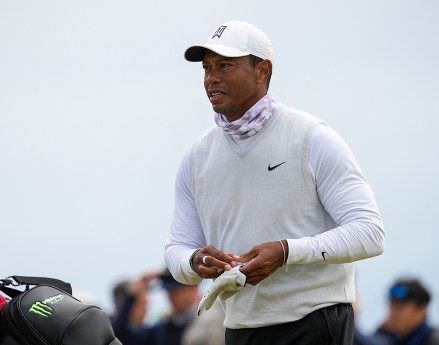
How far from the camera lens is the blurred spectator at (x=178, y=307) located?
7.29 m

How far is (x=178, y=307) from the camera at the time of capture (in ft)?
24.0

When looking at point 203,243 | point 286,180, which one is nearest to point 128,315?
point 203,243

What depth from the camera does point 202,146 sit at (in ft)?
13.6

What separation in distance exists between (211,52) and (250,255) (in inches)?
30.6

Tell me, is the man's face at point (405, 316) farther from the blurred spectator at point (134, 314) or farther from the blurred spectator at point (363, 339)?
the blurred spectator at point (134, 314)

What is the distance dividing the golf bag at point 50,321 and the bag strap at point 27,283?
0.13 feet

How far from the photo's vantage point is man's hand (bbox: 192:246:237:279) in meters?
3.71

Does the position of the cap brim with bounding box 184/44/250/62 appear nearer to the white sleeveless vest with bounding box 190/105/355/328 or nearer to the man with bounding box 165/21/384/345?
the man with bounding box 165/21/384/345

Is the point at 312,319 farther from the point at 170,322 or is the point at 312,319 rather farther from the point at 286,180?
the point at 170,322

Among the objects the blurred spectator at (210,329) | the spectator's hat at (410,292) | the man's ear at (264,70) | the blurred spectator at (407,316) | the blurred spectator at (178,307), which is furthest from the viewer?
the blurred spectator at (178,307)

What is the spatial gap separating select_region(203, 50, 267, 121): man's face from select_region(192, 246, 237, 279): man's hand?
1.66 ft

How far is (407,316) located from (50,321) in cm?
362

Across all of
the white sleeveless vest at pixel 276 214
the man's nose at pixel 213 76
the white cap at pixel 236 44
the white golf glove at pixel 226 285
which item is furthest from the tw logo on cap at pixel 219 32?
the white golf glove at pixel 226 285

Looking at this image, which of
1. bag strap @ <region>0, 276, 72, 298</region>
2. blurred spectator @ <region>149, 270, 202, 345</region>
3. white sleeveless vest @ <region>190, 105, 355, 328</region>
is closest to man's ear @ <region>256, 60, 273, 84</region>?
white sleeveless vest @ <region>190, 105, 355, 328</region>
